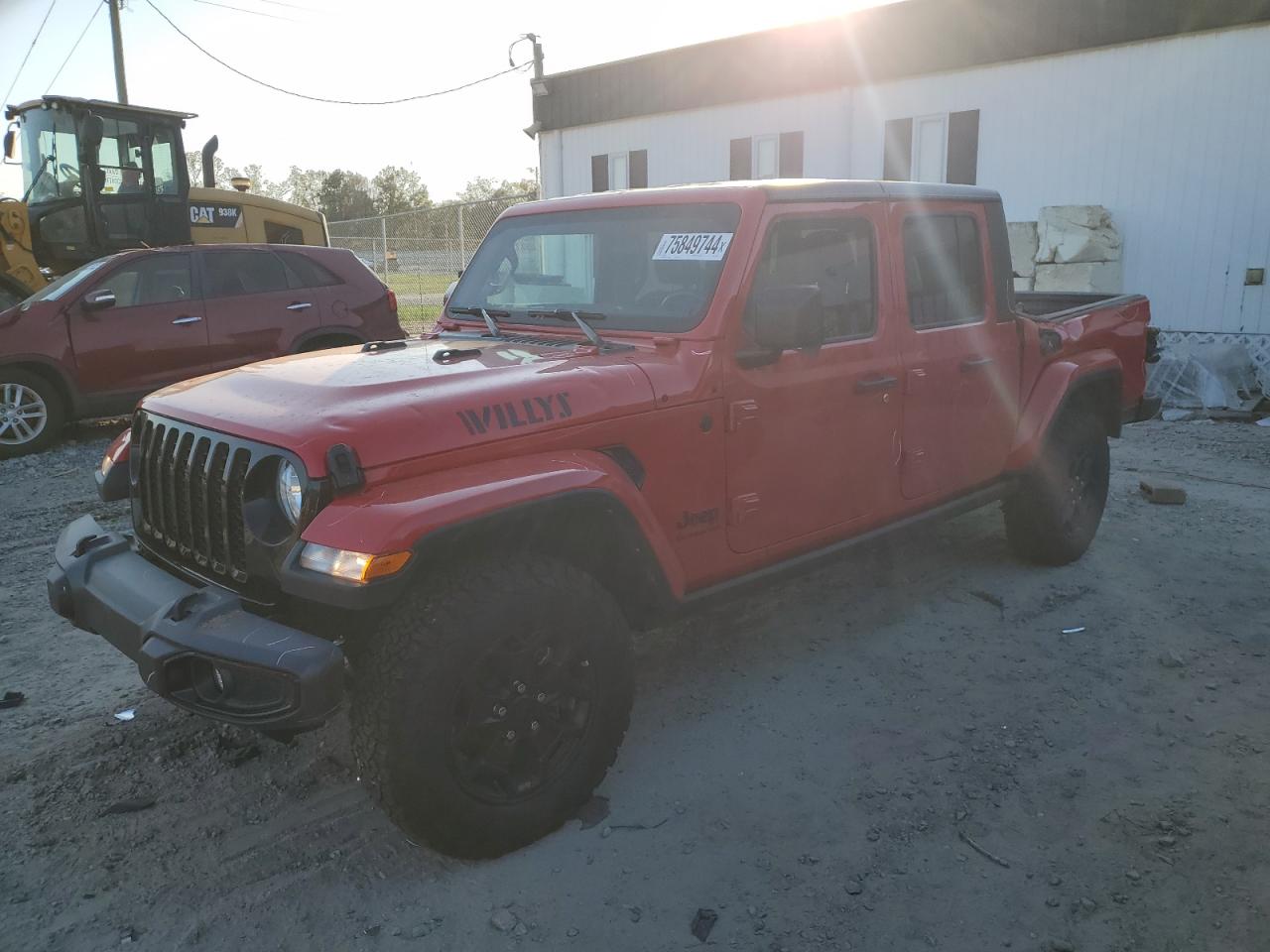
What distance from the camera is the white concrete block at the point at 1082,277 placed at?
1106 centimetres

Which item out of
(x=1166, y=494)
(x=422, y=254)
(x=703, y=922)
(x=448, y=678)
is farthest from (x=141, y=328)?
(x=422, y=254)

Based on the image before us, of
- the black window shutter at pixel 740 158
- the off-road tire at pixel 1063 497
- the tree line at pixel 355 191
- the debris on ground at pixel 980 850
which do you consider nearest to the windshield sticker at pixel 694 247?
the debris on ground at pixel 980 850

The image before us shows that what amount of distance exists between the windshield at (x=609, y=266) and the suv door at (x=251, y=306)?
16.8 feet

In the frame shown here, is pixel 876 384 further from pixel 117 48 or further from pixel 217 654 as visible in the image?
pixel 117 48

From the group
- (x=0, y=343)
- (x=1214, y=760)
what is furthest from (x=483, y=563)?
(x=0, y=343)

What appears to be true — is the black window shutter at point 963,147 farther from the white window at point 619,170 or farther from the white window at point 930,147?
the white window at point 619,170

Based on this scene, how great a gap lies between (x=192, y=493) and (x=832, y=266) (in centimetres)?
243

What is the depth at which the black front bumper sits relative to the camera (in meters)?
2.39

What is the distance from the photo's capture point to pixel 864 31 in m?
13.3

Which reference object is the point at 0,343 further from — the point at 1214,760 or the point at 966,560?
the point at 1214,760

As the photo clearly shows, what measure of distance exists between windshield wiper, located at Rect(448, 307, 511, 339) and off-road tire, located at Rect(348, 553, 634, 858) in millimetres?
1339

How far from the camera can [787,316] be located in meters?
3.23

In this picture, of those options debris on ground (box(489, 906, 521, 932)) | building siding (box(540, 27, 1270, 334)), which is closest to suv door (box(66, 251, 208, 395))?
debris on ground (box(489, 906, 521, 932))

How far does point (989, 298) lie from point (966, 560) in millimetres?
1549
